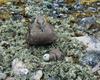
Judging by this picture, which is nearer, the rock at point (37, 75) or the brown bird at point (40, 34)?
→ the rock at point (37, 75)

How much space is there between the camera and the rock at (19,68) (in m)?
5.10

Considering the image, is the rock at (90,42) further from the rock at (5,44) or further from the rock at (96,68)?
the rock at (5,44)

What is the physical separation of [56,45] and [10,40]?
2.50 ft

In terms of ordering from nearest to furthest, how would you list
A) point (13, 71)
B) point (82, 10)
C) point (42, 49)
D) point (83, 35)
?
1. point (13, 71)
2. point (42, 49)
3. point (83, 35)
4. point (82, 10)

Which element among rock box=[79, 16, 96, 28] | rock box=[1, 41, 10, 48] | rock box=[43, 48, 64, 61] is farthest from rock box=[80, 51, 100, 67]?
rock box=[1, 41, 10, 48]

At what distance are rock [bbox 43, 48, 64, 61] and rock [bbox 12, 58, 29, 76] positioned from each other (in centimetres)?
35

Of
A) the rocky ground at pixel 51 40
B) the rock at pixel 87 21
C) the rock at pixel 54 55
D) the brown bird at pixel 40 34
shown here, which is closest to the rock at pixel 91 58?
the rocky ground at pixel 51 40

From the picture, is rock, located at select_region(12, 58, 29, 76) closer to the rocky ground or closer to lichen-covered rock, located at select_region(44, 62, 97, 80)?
the rocky ground

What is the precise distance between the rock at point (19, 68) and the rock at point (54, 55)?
348 mm

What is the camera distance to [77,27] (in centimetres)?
614

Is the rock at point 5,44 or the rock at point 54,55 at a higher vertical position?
the rock at point 5,44

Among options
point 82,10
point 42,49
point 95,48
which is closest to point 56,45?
point 42,49

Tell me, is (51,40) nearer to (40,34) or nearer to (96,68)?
(40,34)

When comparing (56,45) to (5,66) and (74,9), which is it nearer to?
(5,66)
